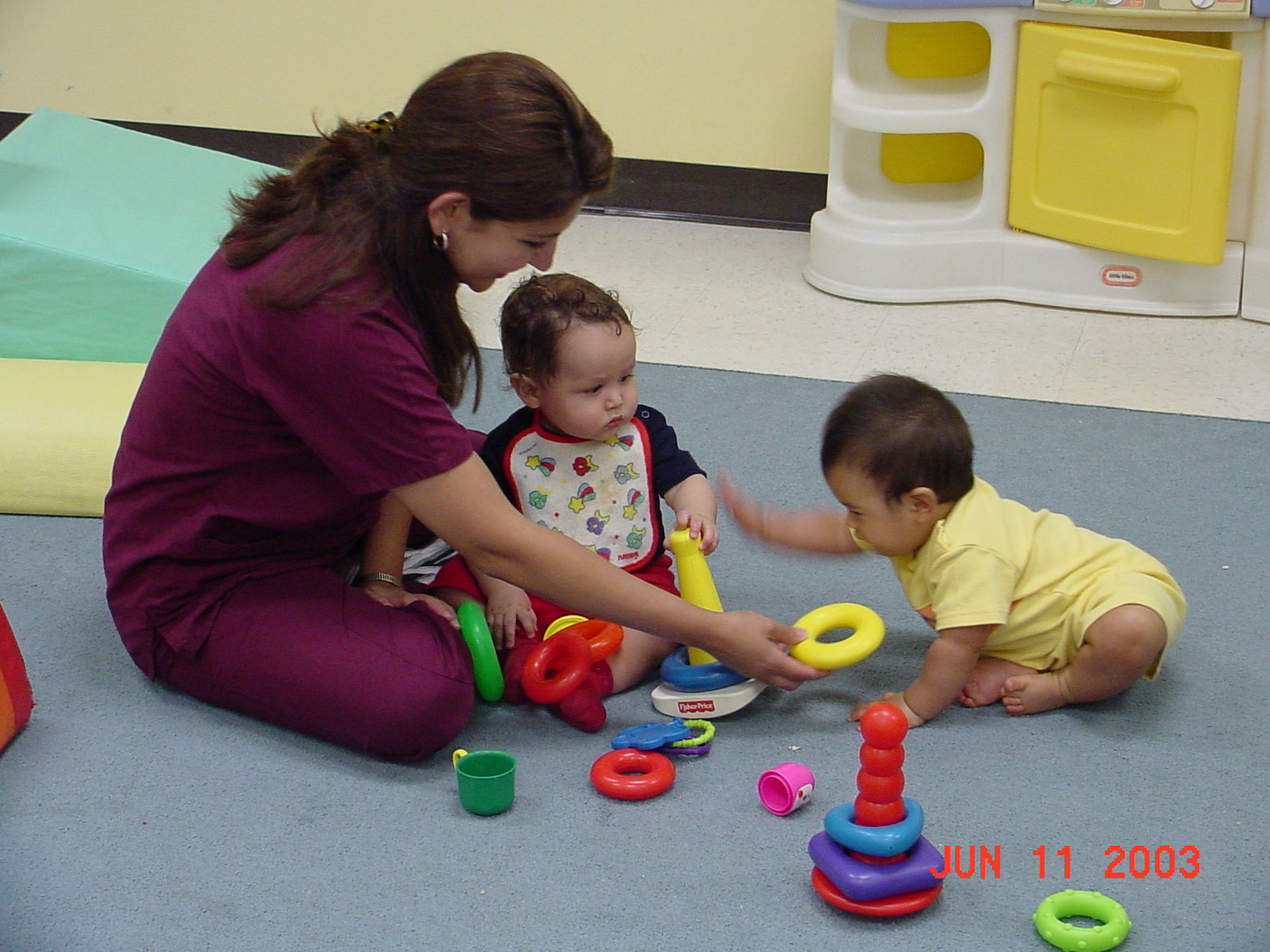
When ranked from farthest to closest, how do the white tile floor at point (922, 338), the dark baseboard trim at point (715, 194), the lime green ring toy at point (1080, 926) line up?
the dark baseboard trim at point (715, 194) < the white tile floor at point (922, 338) < the lime green ring toy at point (1080, 926)

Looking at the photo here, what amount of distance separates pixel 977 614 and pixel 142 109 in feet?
8.79

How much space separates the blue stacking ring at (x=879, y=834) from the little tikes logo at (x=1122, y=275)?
160 cm

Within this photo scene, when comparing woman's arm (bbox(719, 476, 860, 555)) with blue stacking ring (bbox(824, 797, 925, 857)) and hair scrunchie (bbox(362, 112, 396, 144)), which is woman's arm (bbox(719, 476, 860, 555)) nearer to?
blue stacking ring (bbox(824, 797, 925, 857))

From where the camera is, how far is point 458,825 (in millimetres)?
1312

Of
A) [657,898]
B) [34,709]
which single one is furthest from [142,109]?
[657,898]

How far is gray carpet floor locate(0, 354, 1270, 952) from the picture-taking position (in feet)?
3.87

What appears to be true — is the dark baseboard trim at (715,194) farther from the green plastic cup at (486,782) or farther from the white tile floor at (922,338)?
the green plastic cup at (486,782)

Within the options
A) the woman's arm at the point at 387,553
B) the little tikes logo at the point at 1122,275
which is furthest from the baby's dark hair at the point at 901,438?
the little tikes logo at the point at 1122,275

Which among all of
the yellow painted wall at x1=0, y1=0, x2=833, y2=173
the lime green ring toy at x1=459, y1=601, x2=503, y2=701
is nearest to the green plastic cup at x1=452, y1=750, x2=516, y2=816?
the lime green ring toy at x1=459, y1=601, x2=503, y2=701

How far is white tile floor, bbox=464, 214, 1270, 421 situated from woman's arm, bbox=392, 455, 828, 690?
1.01m

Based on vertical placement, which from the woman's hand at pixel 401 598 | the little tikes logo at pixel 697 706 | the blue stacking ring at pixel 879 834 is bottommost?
the little tikes logo at pixel 697 706

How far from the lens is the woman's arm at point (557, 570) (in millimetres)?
1259

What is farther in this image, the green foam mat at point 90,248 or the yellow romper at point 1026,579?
the green foam mat at point 90,248
